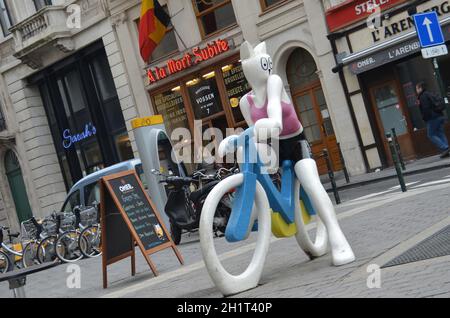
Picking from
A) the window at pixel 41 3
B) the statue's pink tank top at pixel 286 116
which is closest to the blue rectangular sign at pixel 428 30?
the statue's pink tank top at pixel 286 116

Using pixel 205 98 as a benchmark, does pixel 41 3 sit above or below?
above

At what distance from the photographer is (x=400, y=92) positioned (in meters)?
19.2

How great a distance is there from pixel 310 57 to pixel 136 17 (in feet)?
20.6

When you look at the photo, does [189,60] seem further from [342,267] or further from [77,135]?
[342,267]

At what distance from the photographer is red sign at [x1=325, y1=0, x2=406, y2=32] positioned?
1853cm

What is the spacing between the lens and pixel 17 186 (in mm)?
30812

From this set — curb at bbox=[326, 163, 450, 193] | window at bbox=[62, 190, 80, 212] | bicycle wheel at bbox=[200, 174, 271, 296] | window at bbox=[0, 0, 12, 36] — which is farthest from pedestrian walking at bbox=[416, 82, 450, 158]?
window at bbox=[0, 0, 12, 36]

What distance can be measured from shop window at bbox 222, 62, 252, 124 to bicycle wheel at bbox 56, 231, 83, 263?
304 inches

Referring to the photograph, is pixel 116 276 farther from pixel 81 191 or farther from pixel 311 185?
pixel 81 191

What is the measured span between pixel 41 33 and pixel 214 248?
72.1 ft

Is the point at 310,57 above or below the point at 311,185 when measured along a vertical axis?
above

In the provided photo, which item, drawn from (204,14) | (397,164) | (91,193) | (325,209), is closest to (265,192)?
(325,209)

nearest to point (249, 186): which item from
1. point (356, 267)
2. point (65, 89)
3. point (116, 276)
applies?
point (356, 267)
